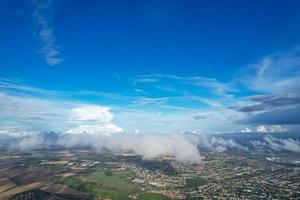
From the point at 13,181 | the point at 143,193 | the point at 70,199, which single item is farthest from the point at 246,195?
the point at 13,181

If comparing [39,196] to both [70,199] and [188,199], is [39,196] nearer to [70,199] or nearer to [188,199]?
[70,199]

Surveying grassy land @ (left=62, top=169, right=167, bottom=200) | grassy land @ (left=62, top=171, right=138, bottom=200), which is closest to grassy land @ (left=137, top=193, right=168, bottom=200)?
grassy land @ (left=62, top=169, right=167, bottom=200)

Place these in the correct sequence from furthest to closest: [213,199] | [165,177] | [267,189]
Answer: [165,177]
[267,189]
[213,199]

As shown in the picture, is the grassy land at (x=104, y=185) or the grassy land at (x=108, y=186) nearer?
the grassy land at (x=108, y=186)

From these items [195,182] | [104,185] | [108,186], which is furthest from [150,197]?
[195,182]

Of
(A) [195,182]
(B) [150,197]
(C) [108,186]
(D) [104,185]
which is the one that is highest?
(D) [104,185]

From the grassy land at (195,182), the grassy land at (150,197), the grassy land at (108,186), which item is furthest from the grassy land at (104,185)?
the grassy land at (195,182)

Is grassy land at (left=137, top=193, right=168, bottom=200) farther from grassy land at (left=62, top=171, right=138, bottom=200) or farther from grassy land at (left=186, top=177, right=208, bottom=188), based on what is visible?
grassy land at (left=186, top=177, right=208, bottom=188)

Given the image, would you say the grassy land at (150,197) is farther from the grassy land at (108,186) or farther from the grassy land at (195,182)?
the grassy land at (195,182)

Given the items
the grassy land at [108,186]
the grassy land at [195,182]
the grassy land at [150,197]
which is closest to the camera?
the grassy land at [150,197]

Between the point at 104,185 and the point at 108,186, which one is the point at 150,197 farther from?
the point at 104,185

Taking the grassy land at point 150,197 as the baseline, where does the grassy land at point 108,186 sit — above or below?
above
